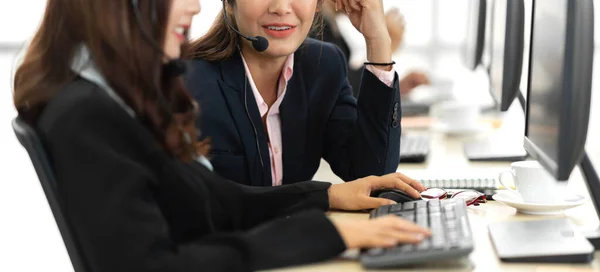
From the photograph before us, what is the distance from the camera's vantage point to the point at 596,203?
132cm

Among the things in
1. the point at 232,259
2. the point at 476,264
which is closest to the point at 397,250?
the point at 476,264

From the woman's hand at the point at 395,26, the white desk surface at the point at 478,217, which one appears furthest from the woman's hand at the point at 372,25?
the woman's hand at the point at 395,26

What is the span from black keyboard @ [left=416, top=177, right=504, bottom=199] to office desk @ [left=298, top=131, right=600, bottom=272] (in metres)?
0.11

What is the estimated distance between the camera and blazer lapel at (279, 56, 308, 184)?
1.85 metres

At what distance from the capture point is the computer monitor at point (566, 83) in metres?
1.06

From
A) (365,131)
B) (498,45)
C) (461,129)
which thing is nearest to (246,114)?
(365,131)

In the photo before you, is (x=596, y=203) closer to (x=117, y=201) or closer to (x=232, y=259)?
(x=232, y=259)

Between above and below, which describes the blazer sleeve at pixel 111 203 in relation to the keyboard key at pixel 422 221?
above

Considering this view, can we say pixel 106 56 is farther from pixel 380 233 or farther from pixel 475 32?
pixel 475 32

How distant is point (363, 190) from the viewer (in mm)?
1512

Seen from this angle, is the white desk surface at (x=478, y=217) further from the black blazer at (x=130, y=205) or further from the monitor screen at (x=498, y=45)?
the monitor screen at (x=498, y=45)

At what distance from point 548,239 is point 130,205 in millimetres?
623

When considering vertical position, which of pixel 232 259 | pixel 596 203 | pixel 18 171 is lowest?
pixel 18 171

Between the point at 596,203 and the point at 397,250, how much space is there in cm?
43
